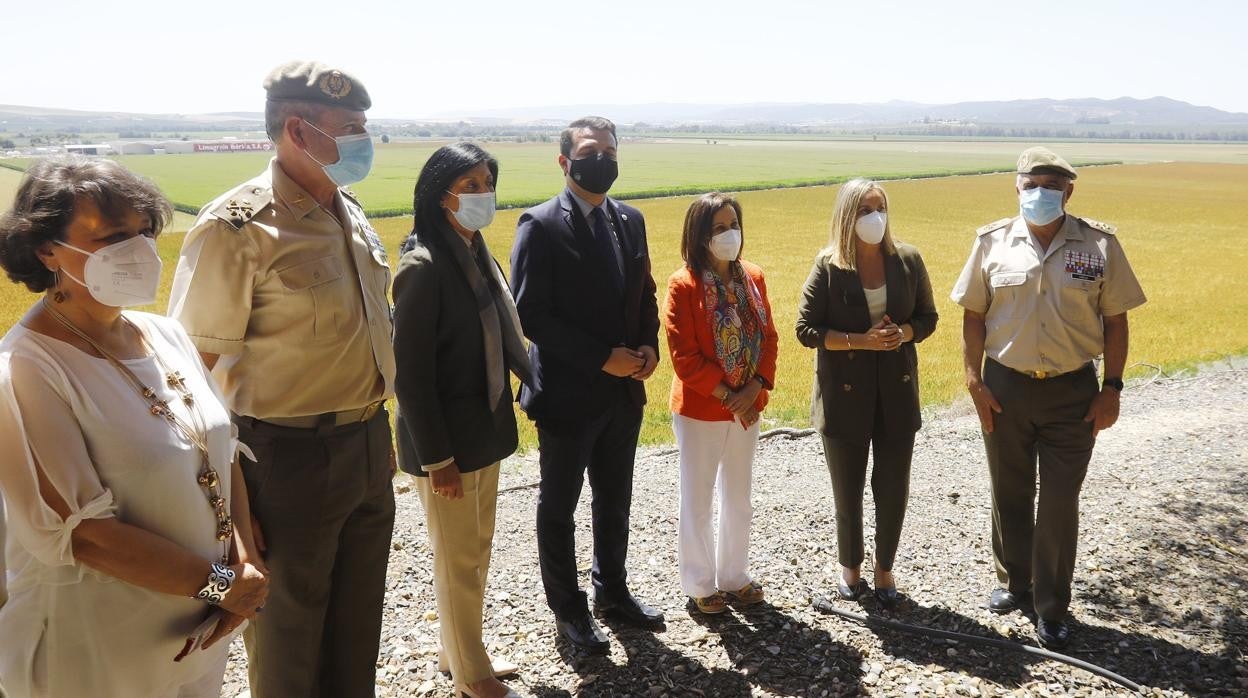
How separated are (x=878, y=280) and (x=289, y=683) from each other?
342 centimetres

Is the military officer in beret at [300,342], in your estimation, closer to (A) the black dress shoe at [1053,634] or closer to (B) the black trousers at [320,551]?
(B) the black trousers at [320,551]

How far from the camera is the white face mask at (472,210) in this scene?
3.83 meters

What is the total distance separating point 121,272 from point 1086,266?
13.8 ft

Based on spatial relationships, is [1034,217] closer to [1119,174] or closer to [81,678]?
[81,678]

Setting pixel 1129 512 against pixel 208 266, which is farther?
pixel 1129 512

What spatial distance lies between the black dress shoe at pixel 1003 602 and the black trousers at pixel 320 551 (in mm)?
3195

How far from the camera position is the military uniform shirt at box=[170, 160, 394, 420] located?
116 inches

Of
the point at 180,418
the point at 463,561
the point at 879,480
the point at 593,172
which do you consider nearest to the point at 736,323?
the point at 593,172

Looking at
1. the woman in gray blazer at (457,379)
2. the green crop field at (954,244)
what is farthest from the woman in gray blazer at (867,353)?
the green crop field at (954,244)

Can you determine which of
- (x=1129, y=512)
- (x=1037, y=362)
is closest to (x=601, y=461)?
(x=1037, y=362)

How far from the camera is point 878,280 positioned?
4906mm

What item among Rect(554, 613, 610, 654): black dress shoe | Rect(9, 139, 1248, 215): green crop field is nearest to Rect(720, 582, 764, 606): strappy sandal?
Rect(554, 613, 610, 654): black dress shoe

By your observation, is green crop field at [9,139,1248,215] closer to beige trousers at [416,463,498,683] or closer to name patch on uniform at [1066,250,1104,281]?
beige trousers at [416,463,498,683]

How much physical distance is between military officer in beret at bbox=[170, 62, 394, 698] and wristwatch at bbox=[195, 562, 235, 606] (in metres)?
0.48
